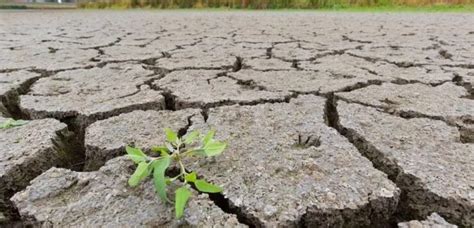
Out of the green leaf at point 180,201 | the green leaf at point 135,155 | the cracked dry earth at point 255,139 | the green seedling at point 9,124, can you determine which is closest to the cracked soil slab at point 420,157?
the cracked dry earth at point 255,139

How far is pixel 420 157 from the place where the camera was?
2.86ft

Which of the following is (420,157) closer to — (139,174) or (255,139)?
(255,139)

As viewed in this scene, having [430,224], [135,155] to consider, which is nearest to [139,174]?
[135,155]

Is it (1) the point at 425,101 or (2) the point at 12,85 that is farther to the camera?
(2) the point at 12,85

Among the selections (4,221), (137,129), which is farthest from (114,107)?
(4,221)

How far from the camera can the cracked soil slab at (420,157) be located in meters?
0.72

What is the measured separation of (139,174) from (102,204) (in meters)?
0.09

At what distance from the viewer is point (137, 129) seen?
42.3 inches

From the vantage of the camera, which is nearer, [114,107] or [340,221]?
[340,221]

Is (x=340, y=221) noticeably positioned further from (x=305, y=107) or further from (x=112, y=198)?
(x=305, y=107)

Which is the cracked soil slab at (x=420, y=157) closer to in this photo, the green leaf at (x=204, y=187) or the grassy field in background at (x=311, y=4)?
the green leaf at (x=204, y=187)

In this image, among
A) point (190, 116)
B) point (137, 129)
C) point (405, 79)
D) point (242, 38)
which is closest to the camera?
point (137, 129)

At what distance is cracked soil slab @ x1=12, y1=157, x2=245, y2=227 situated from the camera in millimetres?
672

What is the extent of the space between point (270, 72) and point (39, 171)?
122 cm
